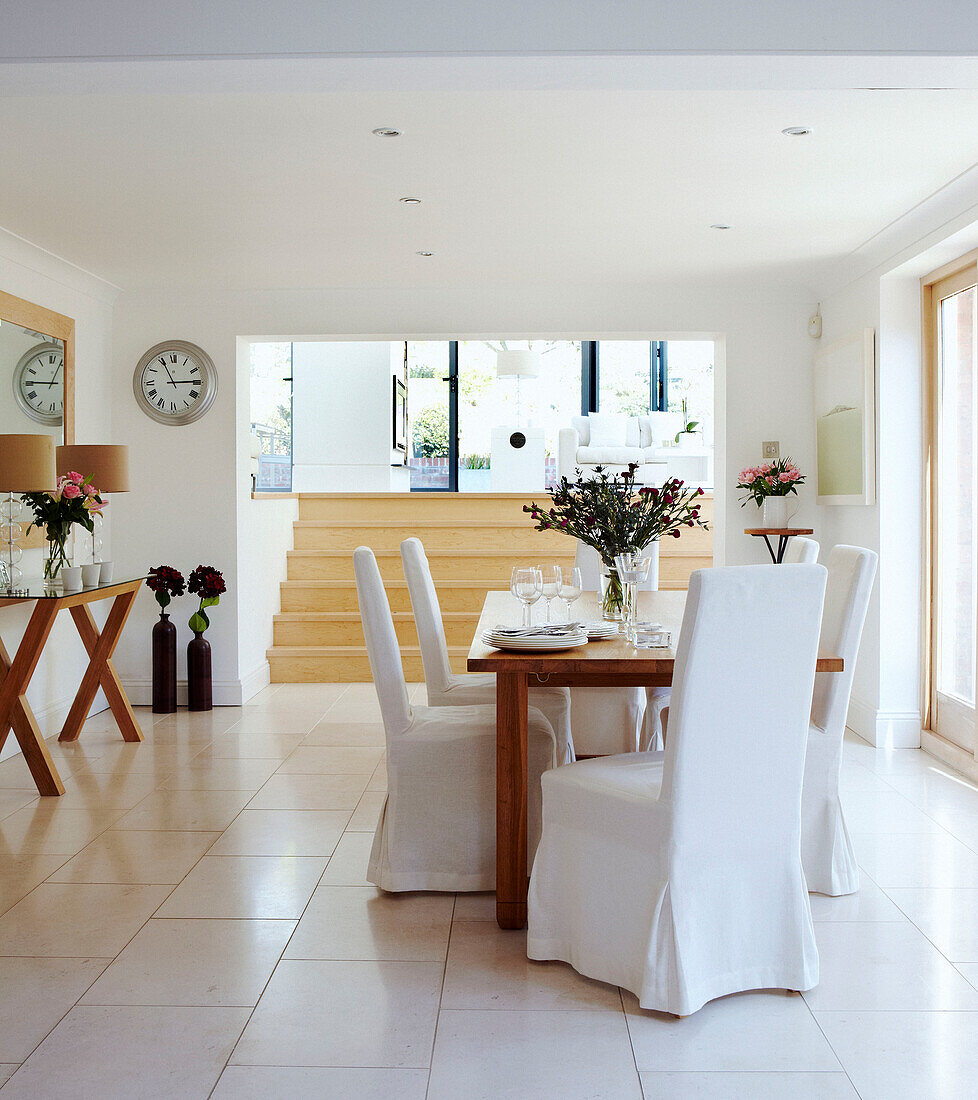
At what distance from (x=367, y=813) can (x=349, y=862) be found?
55 cm

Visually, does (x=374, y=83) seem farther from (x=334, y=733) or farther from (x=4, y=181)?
(x=334, y=733)

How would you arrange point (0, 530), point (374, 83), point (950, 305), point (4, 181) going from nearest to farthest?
point (374, 83) → point (4, 181) → point (0, 530) → point (950, 305)

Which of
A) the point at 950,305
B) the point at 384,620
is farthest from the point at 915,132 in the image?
the point at 384,620

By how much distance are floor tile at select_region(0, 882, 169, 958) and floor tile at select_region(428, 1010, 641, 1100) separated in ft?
3.25

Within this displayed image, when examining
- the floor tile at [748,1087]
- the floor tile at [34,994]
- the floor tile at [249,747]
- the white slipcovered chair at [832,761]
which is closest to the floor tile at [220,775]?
the floor tile at [249,747]

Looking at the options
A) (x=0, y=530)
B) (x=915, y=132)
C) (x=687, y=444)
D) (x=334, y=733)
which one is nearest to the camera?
(x=915, y=132)

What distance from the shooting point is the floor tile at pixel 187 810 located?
3721 mm

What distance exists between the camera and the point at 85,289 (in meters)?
5.53

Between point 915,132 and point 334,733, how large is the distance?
3643 millimetres

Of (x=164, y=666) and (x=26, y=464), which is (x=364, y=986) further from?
(x=164, y=666)

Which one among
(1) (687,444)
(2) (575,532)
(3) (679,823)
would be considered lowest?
(3) (679,823)

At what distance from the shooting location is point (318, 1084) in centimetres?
202

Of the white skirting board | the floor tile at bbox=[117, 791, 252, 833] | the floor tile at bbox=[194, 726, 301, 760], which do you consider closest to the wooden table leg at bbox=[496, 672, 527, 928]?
the floor tile at bbox=[117, 791, 252, 833]

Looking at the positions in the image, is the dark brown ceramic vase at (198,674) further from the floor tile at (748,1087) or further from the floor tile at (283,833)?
the floor tile at (748,1087)
